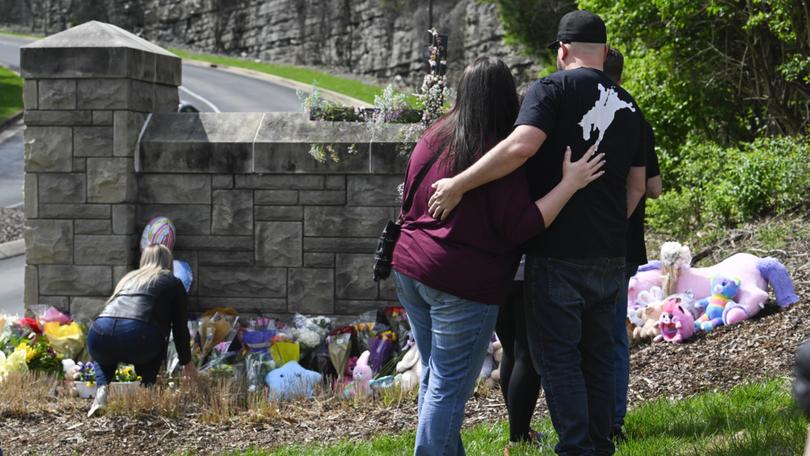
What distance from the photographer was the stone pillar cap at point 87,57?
732 cm

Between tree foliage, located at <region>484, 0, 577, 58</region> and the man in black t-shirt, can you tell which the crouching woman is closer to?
the man in black t-shirt

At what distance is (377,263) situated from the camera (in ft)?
12.0

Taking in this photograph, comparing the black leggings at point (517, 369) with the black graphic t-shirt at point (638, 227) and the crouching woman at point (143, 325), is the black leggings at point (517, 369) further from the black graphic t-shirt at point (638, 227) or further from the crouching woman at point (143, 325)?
the crouching woman at point (143, 325)

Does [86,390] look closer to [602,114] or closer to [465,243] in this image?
[465,243]

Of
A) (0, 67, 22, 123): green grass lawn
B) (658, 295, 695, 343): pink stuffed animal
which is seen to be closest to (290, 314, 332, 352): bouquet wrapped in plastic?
(658, 295, 695, 343): pink stuffed animal

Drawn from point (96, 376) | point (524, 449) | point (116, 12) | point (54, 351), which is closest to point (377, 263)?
point (524, 449)

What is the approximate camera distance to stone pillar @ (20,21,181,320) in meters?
7.36

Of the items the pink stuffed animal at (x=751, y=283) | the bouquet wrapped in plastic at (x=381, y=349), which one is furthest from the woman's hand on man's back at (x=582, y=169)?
the bouquet wrapped in plastic at (x=381, y=349)

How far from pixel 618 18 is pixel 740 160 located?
8.79 ft

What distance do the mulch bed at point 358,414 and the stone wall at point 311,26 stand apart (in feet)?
79.9

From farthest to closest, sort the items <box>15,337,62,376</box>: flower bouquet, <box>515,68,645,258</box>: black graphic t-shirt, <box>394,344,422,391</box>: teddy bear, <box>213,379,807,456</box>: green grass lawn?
<box>15,337,62,376</box>: flower bouquet → <box>394,344,422,391</box>: teddy bear → <box>213,379,807,456</box>: green grass lawn → <box>515,68,645,258</box>: black graphic t-shirt

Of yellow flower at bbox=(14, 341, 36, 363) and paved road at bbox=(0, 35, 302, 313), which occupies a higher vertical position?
yellow flower at bbox=(14, 341, 36, 363)

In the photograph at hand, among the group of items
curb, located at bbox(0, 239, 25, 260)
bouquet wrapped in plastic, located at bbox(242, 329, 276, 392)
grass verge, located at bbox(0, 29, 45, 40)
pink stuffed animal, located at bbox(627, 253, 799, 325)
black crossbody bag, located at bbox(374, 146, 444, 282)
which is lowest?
curb, located at bbox(0, 239, 25, 260)

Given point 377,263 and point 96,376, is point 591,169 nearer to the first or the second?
point 377,263
